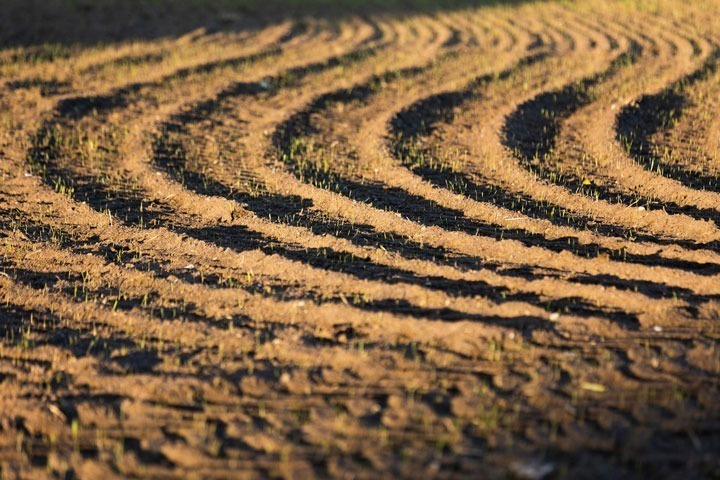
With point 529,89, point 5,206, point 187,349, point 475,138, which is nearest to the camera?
point 187,349

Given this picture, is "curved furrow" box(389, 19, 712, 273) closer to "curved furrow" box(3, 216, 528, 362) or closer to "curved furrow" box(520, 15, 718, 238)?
"curved furrow" box(520, 15, 718, 238)

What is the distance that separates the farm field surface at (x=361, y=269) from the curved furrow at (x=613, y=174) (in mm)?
30

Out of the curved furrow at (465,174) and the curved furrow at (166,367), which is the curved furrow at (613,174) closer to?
the curved furrow at (465,174)

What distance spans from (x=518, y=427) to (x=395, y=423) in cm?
54

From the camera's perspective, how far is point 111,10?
1424 centimetres

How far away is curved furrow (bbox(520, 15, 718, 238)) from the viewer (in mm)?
5777

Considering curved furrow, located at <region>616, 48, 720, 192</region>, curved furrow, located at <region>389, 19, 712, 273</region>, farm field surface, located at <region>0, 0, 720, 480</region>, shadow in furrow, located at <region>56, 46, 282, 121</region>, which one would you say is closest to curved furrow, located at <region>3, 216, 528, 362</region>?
farm field surface, located at <region>0, 0, 720, 480</region>

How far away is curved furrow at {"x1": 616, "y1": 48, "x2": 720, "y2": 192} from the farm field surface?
33 millimetres

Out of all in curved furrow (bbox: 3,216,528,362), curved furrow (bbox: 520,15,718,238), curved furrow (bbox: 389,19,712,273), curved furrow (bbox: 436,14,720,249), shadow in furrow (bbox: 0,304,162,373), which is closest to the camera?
shadow in furrow (bbox: 0,304,162,373)

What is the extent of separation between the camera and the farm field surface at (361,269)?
367 centimetres

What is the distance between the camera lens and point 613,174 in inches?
269

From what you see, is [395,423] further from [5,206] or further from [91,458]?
[5,206]

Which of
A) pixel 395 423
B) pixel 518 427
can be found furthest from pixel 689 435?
pixel 395 423

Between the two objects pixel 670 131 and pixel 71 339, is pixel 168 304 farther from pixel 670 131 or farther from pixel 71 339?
pixel 670 131
